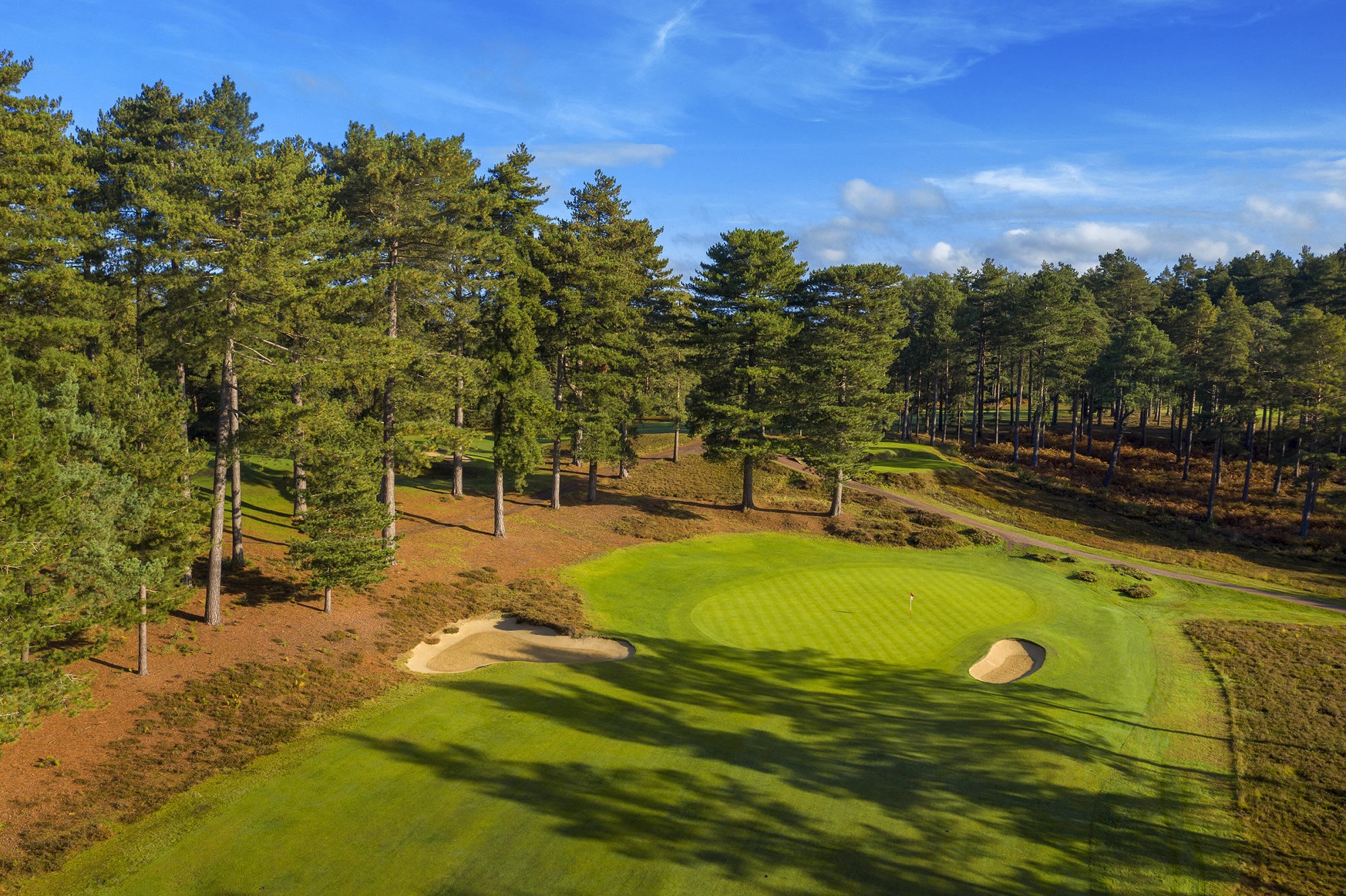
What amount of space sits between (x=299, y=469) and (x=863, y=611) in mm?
31688

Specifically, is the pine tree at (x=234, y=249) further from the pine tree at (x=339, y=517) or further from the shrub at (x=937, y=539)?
the shrub at (x=937, y=539)

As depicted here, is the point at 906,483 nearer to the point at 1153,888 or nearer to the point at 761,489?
the point at 761,489

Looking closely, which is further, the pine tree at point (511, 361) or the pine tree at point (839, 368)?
the pine tree at point (839, 368)

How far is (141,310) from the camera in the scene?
3216 centimetres

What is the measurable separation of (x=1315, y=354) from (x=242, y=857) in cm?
7332

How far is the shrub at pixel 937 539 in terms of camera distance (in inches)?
1820

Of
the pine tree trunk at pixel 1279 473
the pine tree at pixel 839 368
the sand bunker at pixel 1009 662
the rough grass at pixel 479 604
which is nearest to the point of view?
the sand bunker at pixel 1009 662

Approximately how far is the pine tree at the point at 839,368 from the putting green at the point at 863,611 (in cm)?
1237

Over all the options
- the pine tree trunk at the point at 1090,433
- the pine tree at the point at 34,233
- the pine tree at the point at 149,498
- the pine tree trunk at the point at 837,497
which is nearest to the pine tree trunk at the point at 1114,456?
the pine tree trunk at the point at 1090,433

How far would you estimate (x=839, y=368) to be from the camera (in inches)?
1973

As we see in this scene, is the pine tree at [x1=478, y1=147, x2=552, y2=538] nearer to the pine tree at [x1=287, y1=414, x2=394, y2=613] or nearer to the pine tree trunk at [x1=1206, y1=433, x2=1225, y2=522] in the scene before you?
the pine tree at [x1=287, y1=414, x2=394, y2=613]

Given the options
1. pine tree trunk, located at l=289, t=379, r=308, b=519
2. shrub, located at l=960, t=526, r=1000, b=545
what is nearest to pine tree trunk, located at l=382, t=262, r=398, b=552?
pine tree trunk, located at l=289, t=379, r=308, b=519

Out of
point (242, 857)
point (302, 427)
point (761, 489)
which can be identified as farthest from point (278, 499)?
point (761, 489)

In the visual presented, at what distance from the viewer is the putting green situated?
97.1ft
